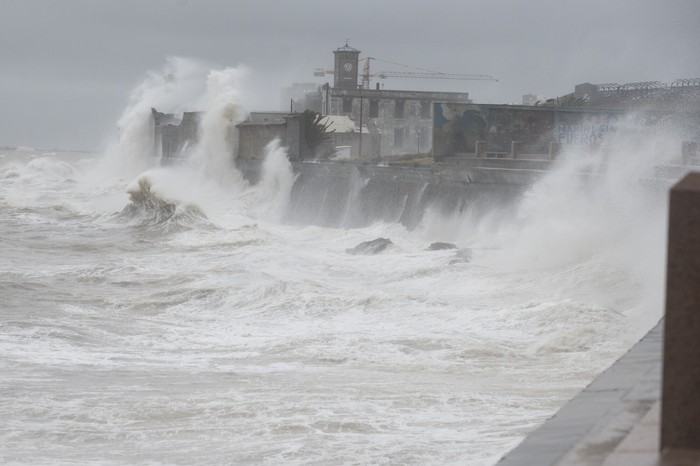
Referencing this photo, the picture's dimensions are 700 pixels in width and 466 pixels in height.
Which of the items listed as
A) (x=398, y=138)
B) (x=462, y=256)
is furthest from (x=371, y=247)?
(x=398, y=138)

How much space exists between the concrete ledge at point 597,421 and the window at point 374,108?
68138 mm

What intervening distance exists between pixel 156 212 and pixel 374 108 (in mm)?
41366

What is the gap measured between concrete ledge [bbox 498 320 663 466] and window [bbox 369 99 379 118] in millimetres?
68138

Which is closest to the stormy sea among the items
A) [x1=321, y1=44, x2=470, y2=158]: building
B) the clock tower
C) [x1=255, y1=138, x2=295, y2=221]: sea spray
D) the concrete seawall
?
the concrete seawall

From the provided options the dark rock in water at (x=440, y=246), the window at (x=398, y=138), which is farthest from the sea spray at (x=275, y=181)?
the window at (x=398, y=138)

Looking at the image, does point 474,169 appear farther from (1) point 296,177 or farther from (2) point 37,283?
(1) point 296,177

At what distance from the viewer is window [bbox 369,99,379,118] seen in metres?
72.3

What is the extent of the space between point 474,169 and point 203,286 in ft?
28.3

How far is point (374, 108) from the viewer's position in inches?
2864

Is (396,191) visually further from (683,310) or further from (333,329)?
(683,310)

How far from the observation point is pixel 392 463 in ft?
20.0

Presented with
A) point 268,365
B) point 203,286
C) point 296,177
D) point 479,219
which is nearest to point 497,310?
point 268,365

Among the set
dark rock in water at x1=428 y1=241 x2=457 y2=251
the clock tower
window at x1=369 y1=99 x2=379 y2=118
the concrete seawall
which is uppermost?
the clock tower

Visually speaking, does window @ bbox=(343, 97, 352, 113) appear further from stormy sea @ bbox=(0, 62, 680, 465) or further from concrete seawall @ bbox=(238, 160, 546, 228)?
stormy sea @ bbox=(0, 62, 680, 465)
